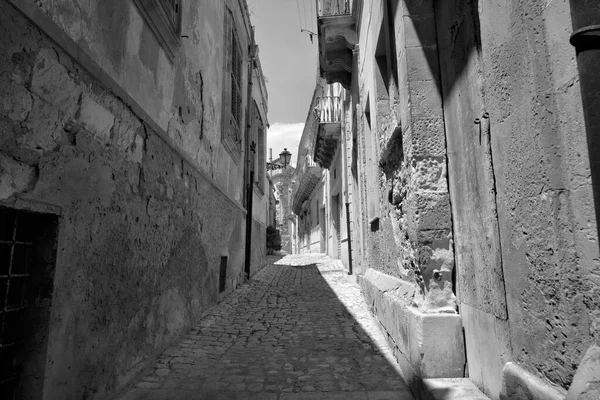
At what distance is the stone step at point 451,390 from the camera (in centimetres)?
229

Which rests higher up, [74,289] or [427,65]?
[427,65]

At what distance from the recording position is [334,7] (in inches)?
387

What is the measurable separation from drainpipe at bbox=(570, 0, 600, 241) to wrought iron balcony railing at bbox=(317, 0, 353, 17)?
6483 millimetres

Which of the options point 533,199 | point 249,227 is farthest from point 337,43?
point 533,199

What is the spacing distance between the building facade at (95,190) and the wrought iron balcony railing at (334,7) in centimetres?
380

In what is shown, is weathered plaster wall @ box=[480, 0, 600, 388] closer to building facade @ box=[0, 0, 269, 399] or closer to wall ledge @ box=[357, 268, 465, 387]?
wall ledge @ box=[357, 268, 465, 387]

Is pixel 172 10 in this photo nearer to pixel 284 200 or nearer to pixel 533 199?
pixel 533 199

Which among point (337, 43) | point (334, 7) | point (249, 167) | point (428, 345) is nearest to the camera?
point (428, 345)

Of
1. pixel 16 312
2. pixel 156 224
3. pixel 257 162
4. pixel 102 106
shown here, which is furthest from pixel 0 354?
pixel 257 162

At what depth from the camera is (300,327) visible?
191 inches

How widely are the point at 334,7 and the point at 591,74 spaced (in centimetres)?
968

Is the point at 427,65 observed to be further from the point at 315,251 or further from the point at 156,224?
the point at 315,251

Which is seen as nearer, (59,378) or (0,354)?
(0,354)

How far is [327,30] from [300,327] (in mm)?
5371
